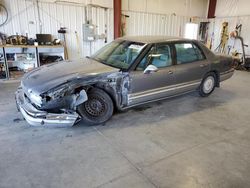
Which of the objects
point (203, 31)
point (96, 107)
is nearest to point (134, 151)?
point (96, 107)

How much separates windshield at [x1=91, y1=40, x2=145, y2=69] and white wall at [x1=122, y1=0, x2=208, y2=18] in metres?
4.51

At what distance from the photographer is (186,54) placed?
3.88 m

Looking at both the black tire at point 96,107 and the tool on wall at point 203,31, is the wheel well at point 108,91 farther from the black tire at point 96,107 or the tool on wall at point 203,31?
the tool on wall at point 203,31

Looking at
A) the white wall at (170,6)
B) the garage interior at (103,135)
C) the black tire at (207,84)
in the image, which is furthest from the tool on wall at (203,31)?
the black tire at (207,84)

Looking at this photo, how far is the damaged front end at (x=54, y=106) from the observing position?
8.61ft

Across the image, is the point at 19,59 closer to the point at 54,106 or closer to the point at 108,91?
the point at 54,106

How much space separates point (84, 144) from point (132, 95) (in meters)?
1.12

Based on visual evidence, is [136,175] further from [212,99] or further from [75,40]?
[75,40]

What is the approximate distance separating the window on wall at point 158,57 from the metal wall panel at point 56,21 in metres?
4.34

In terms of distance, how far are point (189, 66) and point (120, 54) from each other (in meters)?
1.37

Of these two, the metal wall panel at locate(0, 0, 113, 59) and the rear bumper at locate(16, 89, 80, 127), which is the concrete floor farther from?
the metal wall panel at locate(0, 0, 113, 59)

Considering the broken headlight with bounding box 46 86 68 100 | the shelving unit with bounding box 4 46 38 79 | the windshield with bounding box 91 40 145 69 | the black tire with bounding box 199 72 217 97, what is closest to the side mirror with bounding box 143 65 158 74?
the windshield with bounding box 91 40 145 69

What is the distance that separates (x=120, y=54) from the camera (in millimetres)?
3557

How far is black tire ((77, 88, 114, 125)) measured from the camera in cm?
296
